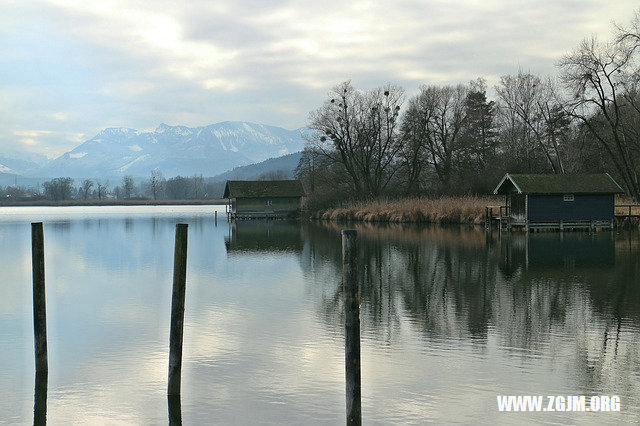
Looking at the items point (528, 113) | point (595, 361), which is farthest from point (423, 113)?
point (595, 361)

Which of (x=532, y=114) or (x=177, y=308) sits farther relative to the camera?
(x=532, y=114)

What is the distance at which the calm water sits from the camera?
11203 mm

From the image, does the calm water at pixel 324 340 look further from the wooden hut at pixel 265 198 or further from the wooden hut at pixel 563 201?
the wooden hut at pixel 265 198

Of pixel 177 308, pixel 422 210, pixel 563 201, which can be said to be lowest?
pixel 177 308

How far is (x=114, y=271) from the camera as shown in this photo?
30797 millimetres

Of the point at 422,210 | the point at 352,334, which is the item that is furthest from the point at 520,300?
the point at 422,210

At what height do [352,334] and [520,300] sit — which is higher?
[352,334]

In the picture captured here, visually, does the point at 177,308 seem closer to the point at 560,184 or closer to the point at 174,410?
the point at 174,410

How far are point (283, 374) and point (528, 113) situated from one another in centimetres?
7713

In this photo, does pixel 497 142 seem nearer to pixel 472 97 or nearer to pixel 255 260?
pixel 472 97

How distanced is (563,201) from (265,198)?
4905 centimetres

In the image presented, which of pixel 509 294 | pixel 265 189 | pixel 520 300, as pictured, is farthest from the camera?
pixel 265 189

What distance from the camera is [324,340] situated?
51.8ft

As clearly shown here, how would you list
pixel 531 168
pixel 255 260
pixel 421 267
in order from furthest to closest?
1. pixel 531 168
2. pixel 255 260
3. pixel 421 267
